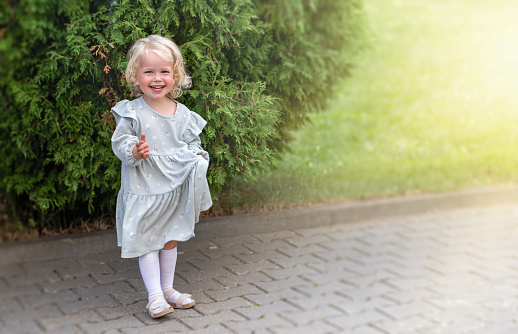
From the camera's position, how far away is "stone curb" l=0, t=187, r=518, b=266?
4.11m

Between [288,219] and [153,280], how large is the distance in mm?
1873

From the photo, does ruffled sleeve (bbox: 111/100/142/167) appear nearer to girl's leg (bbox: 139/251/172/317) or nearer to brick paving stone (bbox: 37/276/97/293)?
girl's leg (bbox: 139/251/172/317)

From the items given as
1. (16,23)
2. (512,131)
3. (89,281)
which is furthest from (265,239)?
(512,131)

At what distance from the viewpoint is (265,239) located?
4973mm

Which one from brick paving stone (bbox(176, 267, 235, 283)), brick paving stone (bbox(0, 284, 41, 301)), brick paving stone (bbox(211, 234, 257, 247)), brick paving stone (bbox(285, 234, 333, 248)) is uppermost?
brick paving stone (bbox(0, 284, 41, 301))

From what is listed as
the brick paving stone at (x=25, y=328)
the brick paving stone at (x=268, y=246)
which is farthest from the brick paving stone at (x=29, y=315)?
the brick paving stone at (x=268, y=246)

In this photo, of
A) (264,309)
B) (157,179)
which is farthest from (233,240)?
(157,179)

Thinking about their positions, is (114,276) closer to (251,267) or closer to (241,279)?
(241,279)

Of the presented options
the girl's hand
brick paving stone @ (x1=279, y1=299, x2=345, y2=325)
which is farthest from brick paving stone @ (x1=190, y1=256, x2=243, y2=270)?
the girl's hand

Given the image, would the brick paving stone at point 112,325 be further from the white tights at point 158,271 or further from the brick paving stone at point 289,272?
the brick paving stone at point 289,272

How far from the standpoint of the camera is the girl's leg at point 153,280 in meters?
3.57

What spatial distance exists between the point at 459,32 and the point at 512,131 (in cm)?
333

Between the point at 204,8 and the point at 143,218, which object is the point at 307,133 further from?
the point at 143,218

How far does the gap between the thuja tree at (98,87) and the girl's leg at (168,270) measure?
2.52 ft
